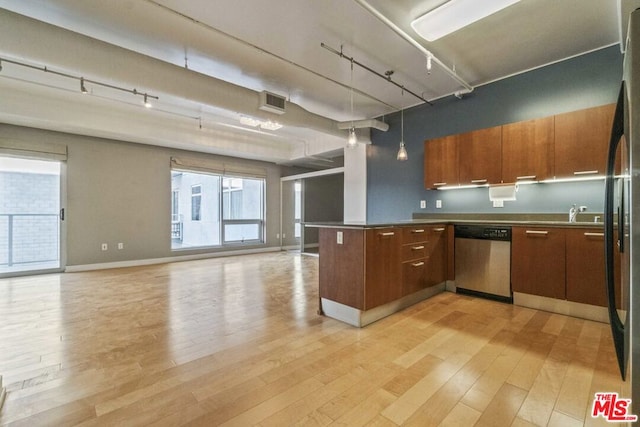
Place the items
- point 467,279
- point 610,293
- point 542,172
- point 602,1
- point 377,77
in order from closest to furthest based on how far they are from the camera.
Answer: point 610,293 → point 602,1 → point 542,172 → point 467,279 → point 377,77

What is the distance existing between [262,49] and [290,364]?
317 cm

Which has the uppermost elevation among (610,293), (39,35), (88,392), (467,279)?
(39,35)

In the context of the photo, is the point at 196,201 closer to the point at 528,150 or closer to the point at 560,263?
the point at 528,150

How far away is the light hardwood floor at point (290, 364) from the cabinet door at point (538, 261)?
0.96 feet

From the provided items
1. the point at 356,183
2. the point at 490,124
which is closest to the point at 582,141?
the point at 490,124

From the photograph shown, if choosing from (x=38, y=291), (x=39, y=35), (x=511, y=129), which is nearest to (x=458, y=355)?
(x=511, y=129)

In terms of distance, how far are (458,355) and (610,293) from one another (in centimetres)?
110

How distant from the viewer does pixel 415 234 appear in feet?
10.3

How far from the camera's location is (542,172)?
319cm

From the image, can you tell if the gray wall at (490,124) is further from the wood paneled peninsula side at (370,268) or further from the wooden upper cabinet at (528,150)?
the wood paneled peninsula side at (370,268)

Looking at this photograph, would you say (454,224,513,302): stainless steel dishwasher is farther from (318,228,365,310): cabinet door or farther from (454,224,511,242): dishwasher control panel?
(318,228,365,310): cabinet door

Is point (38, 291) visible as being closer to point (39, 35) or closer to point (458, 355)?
point (39, 35)

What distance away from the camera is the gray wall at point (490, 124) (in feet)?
10.3
